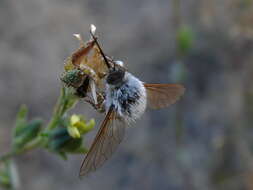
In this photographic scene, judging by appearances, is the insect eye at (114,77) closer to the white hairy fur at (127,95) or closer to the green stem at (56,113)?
the white hairy fur at (127,95)

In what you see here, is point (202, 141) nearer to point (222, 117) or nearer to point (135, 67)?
point (222, 117)

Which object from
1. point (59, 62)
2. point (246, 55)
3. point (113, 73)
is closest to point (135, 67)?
point (59, 62)

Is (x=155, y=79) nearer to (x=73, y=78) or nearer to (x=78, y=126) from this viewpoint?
(x=78, y=126)

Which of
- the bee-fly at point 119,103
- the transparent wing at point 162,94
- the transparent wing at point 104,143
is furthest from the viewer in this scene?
the transparent wing at point 162,94

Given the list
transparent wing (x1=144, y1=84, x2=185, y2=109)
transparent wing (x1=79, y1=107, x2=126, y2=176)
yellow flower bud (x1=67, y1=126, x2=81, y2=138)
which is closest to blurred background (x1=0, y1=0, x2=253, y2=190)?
transparent wing (x1=144, y1=84, x2=185, y2=109)

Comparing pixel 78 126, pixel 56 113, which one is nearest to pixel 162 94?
pixel 78 126

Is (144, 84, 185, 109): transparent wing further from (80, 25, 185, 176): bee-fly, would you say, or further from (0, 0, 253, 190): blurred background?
(0, 0, 253, 190): blurred background

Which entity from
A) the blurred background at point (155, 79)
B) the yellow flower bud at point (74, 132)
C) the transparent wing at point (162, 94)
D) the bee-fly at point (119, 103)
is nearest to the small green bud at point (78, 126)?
the yellow flower bud at point (74, 132)
